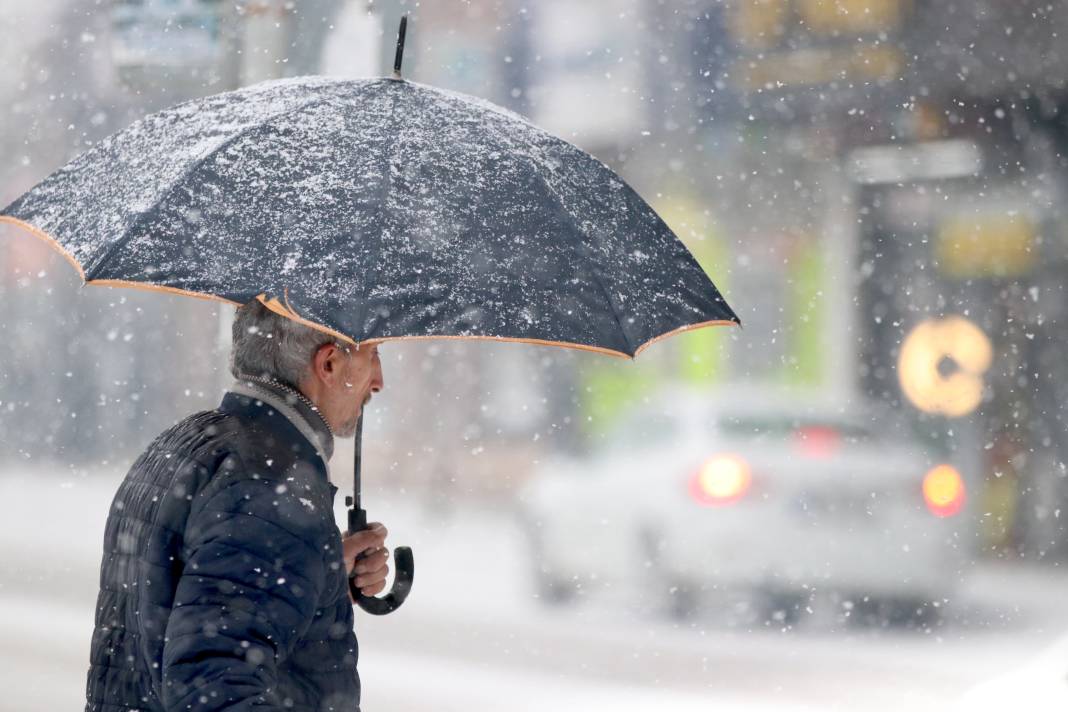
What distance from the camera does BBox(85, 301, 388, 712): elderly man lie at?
196cm

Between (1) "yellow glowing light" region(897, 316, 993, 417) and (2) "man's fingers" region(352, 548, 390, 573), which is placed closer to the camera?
(2) "man's fingers" region(352, 548, 390, 573)

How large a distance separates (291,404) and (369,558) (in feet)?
1.55

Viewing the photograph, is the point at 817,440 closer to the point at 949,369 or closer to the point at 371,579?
the point at 949,369

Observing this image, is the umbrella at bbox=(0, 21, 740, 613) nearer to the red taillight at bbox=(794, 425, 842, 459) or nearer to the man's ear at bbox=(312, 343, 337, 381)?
the man's ear at bbox=(312, 343, 337, 381)

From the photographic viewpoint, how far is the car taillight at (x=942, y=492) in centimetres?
788

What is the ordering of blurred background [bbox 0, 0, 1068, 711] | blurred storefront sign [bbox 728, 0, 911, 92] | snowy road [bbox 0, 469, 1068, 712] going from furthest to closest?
1. blurred storefront sign [bbox 728, 0, 911, 92]
2. blurred background [bbox 0, 0, 1068, 711]
3. snowy road [bbox 0, 469, 1068, 712]

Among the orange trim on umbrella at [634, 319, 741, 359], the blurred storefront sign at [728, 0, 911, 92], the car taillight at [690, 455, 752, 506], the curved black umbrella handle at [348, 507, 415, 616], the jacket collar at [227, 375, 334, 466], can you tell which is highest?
the blurred storefront sign at [728, 0, 911, 92]

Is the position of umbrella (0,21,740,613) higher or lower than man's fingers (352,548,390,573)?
higher

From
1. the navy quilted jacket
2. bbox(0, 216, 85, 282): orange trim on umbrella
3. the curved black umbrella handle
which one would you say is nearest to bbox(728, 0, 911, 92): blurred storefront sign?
the curved black umbrella handle

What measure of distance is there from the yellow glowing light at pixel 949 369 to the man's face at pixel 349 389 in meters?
10.5

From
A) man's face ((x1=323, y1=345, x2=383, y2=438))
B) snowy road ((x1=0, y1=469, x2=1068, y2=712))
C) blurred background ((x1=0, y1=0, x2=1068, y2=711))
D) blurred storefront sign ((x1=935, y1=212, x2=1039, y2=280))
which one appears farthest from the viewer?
blurred storefront sign ((x1=935, y1=212, x2=1039, y2=280))

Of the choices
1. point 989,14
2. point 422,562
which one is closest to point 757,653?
point 422,562

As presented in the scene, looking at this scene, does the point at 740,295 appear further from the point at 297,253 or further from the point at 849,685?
the point at 297,253

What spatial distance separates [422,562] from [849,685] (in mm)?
4911
